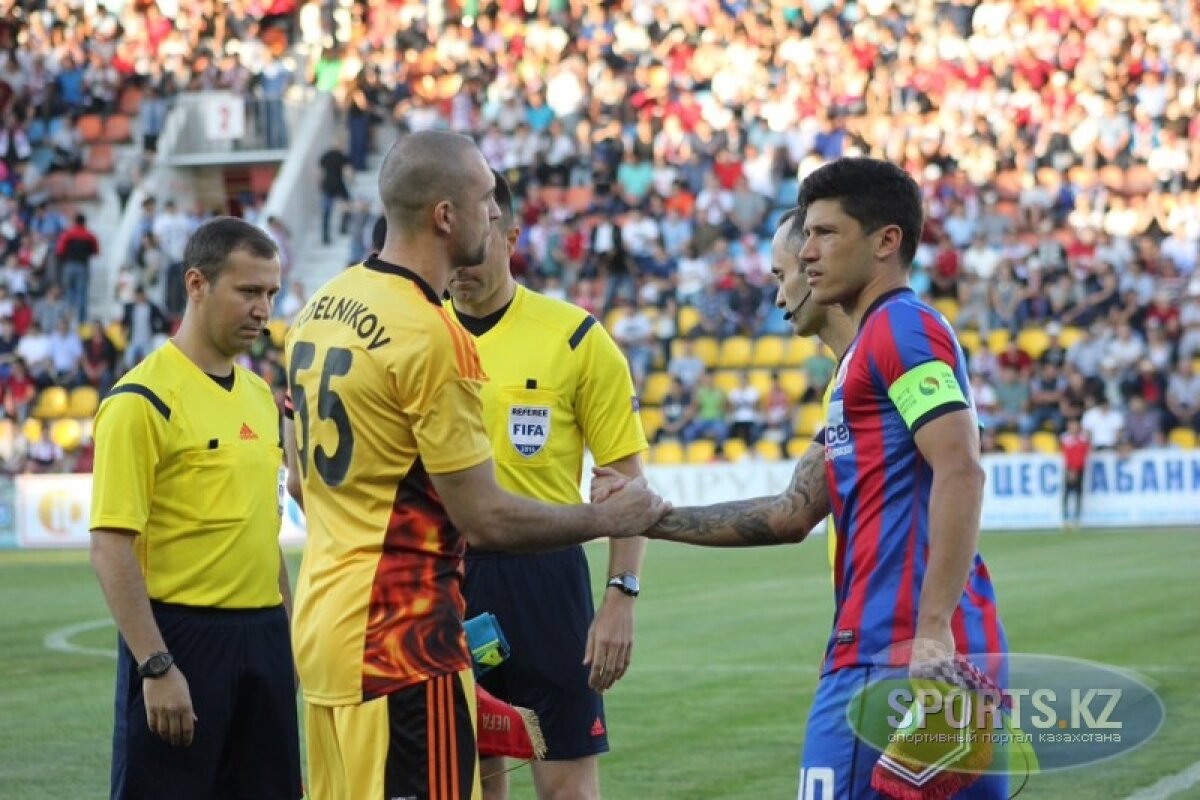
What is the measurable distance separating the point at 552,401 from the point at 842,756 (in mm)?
2185

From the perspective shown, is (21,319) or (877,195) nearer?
(877,195)

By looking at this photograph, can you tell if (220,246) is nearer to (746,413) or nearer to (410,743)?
(410,743)

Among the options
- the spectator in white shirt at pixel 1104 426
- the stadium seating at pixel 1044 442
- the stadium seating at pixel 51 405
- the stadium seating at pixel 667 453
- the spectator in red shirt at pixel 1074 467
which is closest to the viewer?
the spectator in red shirt at pixel 1074 467

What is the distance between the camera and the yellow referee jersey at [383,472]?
195 inches

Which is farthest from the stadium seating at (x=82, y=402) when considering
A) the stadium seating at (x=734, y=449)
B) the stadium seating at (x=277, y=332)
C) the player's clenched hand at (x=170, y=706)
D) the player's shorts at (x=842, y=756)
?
the player's shorts at (x=842, y=756)

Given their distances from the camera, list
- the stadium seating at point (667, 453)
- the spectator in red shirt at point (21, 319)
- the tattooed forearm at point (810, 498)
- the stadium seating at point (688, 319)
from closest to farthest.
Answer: the tattooed forearm at point (810, 498)
the stadium seating at point (667, 453)
the stadium seating at point (688, 319)
the spectator in red shirt at point (21, 319)

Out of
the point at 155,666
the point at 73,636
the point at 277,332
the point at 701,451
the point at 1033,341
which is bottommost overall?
the point at 73,636

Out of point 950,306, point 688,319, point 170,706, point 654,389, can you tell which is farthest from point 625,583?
point 688,319

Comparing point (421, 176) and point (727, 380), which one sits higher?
point (421, 176)

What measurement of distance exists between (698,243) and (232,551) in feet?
86.3

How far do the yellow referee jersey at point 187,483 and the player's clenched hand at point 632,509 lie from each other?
1.39 m

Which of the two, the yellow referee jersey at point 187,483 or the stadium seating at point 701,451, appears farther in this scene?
the stadium seating at point 701,451

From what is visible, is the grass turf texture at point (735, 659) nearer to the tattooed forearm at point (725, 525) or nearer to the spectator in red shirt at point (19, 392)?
the tattooed forearm at point (725, 525)

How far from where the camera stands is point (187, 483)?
20.5 ft
